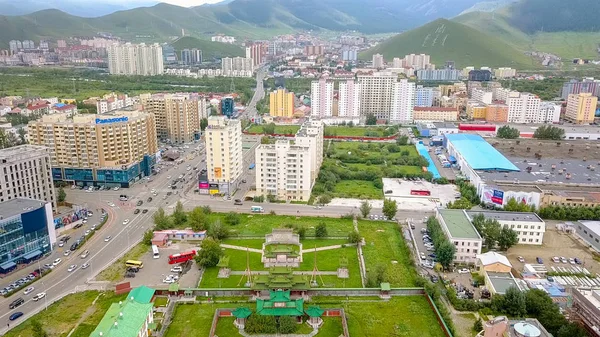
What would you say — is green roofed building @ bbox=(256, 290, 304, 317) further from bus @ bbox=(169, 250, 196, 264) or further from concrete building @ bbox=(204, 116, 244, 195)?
concrete building @ bbox=(204, 116, 244, 195)

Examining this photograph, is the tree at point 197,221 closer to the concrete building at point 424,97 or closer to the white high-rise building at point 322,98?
the white high-rise building at point 322,98

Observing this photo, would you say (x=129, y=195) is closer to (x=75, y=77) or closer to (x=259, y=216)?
(x=259, y=216)

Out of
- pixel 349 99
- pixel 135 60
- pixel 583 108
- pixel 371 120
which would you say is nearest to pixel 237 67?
pixel 135 60

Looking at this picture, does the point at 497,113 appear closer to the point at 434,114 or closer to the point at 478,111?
the point at 478,111

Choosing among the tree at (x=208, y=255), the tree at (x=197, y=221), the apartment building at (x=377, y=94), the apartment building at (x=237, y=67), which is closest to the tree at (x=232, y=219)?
the tree at (x=197, y=221)

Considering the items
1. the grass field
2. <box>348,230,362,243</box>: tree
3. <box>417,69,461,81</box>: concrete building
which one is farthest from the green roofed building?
<box>417,69,461,81</box>: concrete building

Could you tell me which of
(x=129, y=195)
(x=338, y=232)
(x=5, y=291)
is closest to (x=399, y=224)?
(x=338, y=232)
